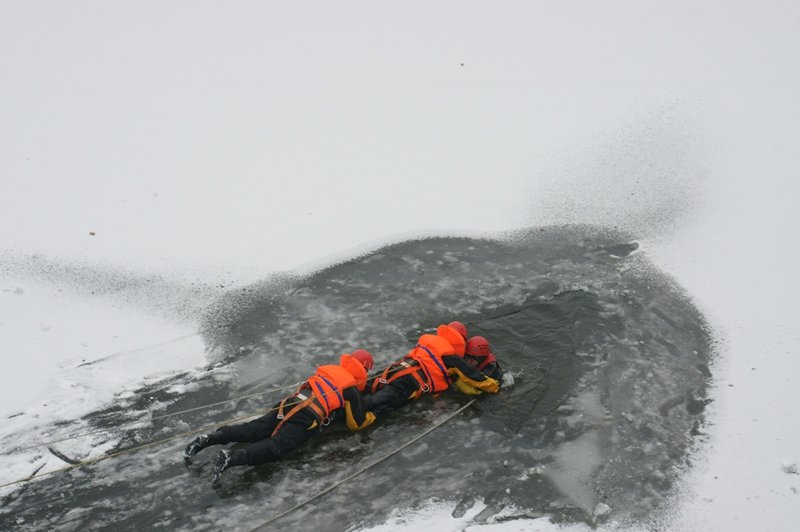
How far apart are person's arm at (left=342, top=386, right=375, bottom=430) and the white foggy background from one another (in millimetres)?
1128

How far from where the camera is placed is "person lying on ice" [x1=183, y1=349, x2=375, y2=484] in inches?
205

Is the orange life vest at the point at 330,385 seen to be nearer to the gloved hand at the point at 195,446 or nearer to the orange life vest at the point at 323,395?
the orange life vest at the point at 323,395

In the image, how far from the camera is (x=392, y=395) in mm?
5945

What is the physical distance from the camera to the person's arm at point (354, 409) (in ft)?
18.3

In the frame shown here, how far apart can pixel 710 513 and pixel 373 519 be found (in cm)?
254

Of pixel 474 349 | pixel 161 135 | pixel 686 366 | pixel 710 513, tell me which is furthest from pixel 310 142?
pixel 710 513

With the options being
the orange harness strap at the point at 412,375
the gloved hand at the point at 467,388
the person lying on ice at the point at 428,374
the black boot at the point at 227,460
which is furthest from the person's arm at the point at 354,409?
the gloved hand at the point at 467,388

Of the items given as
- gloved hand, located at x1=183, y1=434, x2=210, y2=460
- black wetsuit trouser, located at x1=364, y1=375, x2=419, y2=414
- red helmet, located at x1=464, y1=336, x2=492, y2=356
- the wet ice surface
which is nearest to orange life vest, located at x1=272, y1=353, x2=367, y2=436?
black wetsuit trouser, located at x1=364, y1=375, x2=419, y2=414

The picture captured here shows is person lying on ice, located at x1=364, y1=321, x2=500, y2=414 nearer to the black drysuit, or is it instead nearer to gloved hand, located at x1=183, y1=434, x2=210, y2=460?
the black drysuit

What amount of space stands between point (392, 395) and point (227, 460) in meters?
1.57

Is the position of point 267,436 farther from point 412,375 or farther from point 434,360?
point 434,360

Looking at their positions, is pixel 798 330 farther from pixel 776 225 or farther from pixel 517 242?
pixel 517 242

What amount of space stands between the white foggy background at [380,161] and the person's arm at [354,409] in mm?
1128

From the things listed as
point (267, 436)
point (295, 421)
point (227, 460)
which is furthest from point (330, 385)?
point (227, 460)
